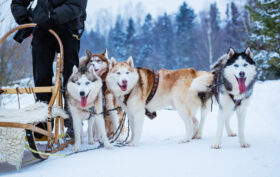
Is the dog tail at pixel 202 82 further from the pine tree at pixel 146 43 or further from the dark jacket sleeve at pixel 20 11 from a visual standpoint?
the pine tree at pixel 146 43

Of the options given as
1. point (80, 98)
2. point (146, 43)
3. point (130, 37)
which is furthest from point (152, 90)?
point (130, 37)

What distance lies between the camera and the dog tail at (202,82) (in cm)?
269

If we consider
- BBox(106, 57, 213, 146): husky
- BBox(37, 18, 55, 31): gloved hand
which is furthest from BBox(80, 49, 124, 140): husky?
BBox(37, 18, 55, 31): gloved hand

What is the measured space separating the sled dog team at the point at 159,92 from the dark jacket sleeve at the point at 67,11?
531 millimetres

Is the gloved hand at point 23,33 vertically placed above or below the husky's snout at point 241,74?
above

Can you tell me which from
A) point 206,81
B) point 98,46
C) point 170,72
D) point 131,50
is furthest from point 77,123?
point 98,46

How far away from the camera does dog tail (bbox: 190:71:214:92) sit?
2691mm

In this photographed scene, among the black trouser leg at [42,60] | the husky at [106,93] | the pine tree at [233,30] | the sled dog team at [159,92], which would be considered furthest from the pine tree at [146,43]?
the black trouser leg at [42,60]

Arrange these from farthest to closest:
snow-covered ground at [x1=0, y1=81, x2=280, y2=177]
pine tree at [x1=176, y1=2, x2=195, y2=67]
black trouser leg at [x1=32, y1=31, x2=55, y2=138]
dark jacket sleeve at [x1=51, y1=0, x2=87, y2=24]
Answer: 1. pine tree at [x1=176, y1=2, x2=195, y2=67]
2. black trouser leg at [x1=32, y1=31, x2=55, y2=138]
3. dark jacket sleeve at [x1=51, y1=0, x2=87, y2=24]
4. snow-covered ground at [x1=0, y1=81, x2=280, y2=177]

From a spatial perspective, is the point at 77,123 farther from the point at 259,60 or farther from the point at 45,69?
the point at 259,60

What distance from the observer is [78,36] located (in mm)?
2811

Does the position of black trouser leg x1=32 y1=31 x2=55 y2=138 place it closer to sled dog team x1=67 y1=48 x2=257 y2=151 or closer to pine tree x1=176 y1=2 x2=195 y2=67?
Answer: sled dog team x1=67 y1=48 x2=257 y2=151

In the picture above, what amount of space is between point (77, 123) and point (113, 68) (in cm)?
77

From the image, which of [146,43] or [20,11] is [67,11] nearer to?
[20,11]
